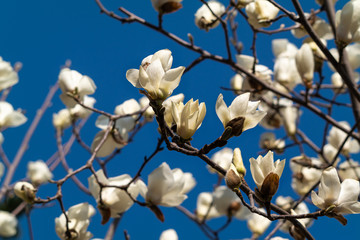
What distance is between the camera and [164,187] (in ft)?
3.32

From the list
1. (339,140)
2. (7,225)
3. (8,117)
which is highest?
(8,117)

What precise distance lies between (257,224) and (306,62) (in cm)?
82

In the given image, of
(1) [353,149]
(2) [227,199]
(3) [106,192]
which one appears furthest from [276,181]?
(1) [353,149]

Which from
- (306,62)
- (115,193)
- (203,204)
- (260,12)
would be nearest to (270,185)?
(115,193)

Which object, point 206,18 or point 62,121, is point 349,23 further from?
point 62,121

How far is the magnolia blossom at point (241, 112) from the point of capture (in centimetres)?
67

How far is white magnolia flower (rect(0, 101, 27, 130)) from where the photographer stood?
4.82ft

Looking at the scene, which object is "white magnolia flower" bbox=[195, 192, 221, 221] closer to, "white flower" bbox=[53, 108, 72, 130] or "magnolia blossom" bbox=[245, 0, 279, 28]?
"white flower" bbox=[53, 108, 72, 130]

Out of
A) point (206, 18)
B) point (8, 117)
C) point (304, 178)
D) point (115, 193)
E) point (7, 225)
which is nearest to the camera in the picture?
point (115, 193)

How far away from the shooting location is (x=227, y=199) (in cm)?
177

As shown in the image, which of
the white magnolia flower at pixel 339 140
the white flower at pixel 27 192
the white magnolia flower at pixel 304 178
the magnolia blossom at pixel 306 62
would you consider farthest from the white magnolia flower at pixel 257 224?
the white flower at pixel 27 192

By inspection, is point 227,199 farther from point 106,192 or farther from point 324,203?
point 324,203

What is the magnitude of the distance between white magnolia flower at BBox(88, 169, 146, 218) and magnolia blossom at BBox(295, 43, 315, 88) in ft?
2.30

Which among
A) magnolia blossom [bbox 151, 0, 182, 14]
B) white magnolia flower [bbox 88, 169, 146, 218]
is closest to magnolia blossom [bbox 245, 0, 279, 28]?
magnolia blossom [bbox 151, 0, 182, 14]
